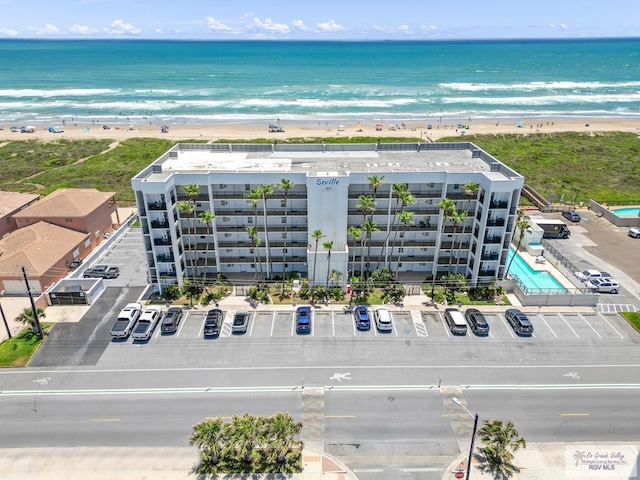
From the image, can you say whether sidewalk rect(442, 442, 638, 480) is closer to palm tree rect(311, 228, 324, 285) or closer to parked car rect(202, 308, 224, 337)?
parked car rect(202, 308, 224, 337)

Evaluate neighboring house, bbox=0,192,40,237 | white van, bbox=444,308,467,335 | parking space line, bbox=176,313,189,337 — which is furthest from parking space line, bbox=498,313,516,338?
neighboring house, bbox=0,192,40,237

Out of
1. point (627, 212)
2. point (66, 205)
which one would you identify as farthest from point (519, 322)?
point (66, 205)

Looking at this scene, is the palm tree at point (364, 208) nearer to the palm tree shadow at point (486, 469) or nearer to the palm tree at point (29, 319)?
the palm tree shadow at point (486, 469)

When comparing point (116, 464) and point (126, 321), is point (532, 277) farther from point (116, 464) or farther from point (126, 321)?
point (116, 464)

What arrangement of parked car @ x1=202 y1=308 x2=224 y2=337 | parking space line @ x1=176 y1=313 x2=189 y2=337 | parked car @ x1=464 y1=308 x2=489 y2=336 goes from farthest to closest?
parking space line @ x1=176 y1=313 x2=189 y2=337 < parked car @ x1=464 y1=308 x2=489 y2=336 < parked car @ x1=202 y1=308 x2=224 y2=337

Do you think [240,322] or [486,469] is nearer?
[486,469]

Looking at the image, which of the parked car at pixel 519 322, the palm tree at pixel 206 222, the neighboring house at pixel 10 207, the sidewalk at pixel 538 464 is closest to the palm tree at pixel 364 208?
the palm tree at pixel 206 222
